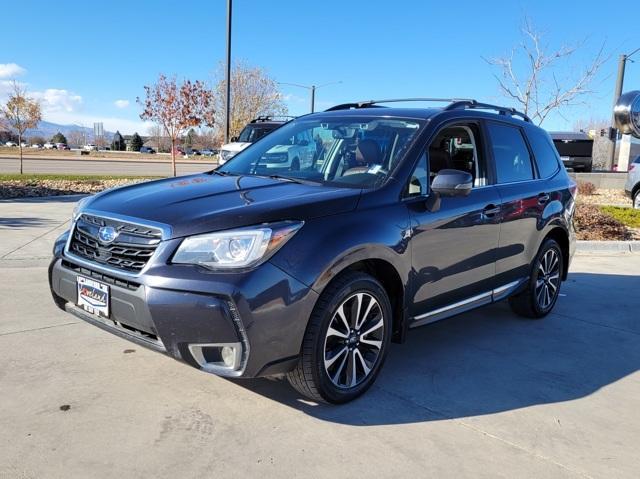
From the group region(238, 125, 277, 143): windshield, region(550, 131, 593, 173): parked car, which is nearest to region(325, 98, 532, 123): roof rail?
region(238, 125, 277, 143): windshield

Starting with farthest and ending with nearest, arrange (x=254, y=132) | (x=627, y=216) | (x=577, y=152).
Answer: (x=577, y=152), (x=254, y=132), (x=627, y=216)

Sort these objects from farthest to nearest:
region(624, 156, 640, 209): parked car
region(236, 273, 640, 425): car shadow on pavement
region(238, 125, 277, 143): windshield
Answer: region(238, 125, 277, 143): windshield
region(624, 156, 640, 209): parked car
region(236, 273, 640, 425): car shadow on pavement

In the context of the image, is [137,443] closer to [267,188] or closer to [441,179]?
[267,188]

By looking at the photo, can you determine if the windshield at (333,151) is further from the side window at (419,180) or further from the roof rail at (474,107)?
the roof rail at (474,107)

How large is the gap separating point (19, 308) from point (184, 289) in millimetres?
2931

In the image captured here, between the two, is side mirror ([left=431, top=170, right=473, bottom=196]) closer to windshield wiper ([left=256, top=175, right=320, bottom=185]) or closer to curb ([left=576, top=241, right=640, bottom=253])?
windshield wiper ([left=256, top=175, right=320, bottom=185])

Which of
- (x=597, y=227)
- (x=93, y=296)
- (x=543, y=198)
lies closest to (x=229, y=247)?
(x=93, y=296)

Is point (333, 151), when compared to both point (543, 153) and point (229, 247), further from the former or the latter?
point (543, 153)

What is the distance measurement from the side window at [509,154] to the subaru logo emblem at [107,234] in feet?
9.87

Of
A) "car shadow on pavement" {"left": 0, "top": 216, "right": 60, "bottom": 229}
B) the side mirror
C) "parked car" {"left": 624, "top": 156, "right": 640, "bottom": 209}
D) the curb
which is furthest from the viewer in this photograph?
"parked car" {"left": 624, "top": 156, "right": 640, "bottom": 209}

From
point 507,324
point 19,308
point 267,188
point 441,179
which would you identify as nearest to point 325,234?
point 267,188

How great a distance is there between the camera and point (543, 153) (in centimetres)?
547

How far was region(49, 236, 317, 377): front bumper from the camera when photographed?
9.32 feet

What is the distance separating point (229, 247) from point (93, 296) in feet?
3.05
